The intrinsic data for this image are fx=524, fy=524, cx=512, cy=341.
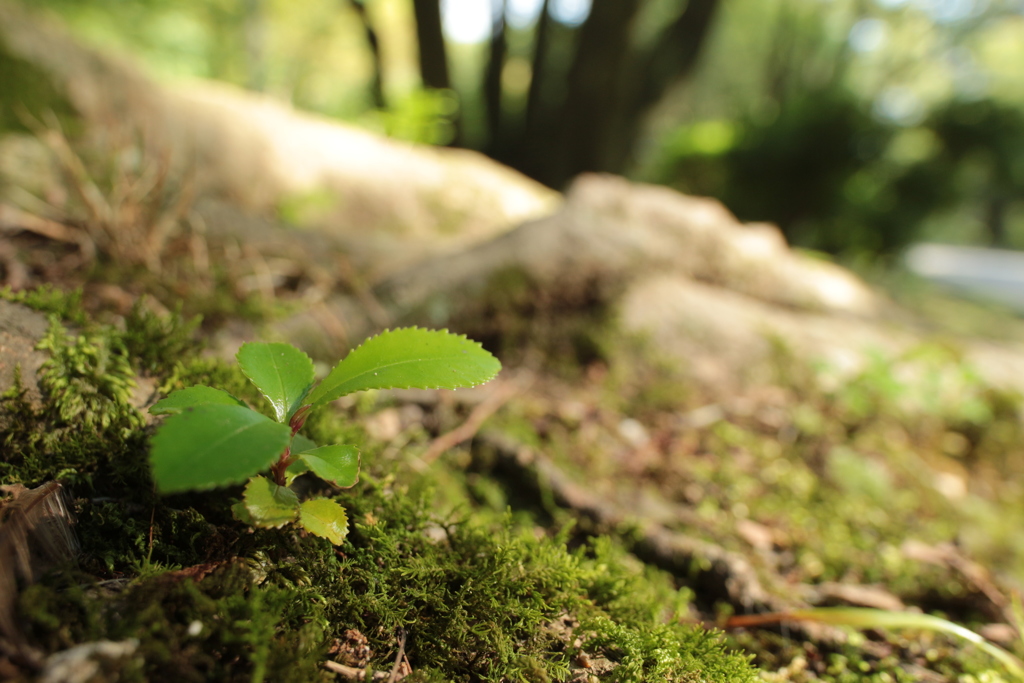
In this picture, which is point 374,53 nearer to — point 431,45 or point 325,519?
point 431,45

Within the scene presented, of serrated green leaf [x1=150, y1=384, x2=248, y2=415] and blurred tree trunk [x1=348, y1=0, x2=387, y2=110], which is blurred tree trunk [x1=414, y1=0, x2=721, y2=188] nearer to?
blurred tree trunk [x1=348, y1=0, x2=387, y2=110]

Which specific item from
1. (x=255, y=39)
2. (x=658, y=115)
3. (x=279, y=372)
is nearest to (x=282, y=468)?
(x=279, y=372)

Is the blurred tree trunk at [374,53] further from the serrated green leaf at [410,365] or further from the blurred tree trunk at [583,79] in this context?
the serrated green leaf at [410,365]

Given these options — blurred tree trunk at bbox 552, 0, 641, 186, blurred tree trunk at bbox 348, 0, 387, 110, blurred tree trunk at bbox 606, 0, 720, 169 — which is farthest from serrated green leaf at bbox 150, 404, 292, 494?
blurred tree trunk at bbox 348, 0, 387, 110

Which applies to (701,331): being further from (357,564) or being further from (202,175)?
(202,175)

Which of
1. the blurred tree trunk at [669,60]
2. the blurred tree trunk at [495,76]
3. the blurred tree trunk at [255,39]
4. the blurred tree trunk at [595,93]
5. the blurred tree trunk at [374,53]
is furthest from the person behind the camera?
the blurred tree trunk at [255,39]

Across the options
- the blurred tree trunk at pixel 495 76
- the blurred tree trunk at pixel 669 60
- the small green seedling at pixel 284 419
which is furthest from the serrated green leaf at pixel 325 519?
the blurred tree trunk at pixel 495 76

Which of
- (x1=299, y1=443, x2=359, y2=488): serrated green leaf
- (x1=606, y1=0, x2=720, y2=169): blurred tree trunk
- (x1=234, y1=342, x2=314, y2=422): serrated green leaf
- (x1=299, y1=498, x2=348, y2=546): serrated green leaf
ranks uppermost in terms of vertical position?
(x1=606, y1=0, x2=720, y2=169): blurred tree trunk
